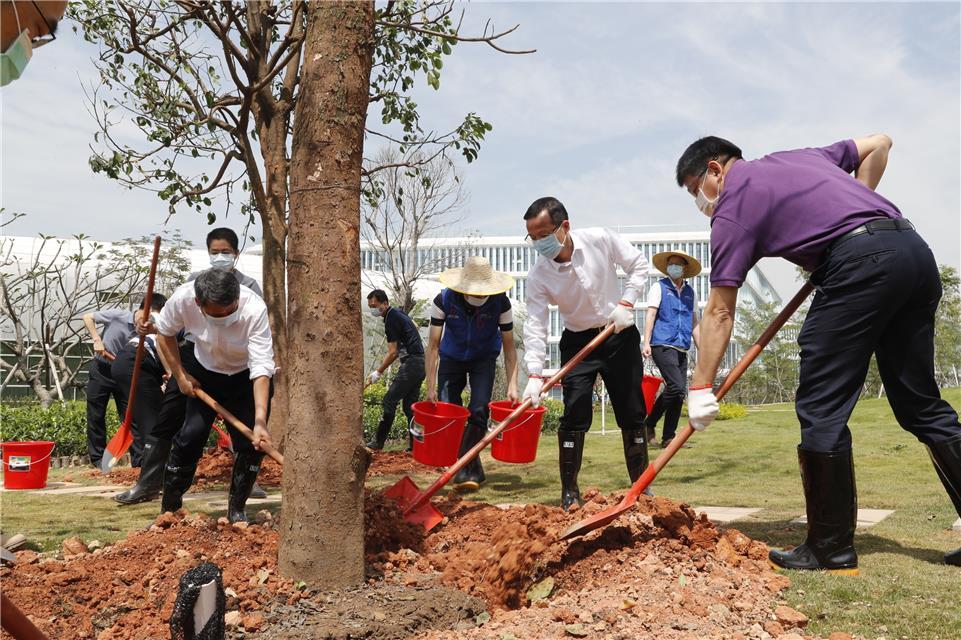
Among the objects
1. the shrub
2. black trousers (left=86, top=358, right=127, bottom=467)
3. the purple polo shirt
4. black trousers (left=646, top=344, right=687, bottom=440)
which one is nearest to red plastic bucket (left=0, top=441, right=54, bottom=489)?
black trousers (left=86, top=358, right=127, bottom=467)

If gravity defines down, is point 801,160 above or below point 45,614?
above

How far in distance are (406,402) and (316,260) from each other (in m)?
6.86

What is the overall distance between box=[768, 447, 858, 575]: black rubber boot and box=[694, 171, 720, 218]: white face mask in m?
1.19

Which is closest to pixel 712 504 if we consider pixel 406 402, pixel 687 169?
pixel 687 169

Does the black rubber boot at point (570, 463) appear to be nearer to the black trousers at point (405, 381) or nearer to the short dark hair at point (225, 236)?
the short dark hair at point (225, 236)

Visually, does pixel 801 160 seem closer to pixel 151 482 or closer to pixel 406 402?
pixel 151 482

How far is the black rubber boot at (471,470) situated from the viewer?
6641 millimetres

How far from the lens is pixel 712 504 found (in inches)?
216

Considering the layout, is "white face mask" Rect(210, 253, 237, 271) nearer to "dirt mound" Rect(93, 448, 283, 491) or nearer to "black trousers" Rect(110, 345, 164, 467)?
"black trousers" Rect(110, 345, 164, 467)

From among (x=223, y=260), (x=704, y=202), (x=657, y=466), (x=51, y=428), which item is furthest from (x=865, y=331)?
(x=51, y=428)

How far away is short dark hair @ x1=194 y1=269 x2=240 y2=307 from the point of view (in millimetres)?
4371

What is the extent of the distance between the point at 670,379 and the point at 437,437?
422 cm

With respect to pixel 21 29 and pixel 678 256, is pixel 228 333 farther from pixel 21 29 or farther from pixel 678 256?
pixel 678 256

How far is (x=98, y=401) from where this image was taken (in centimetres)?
873
